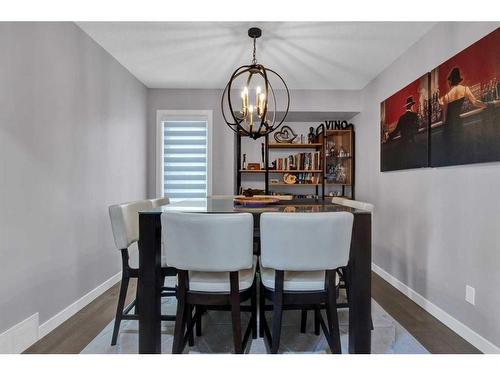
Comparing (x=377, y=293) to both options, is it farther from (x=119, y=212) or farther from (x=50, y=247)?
(x=50, y=247)

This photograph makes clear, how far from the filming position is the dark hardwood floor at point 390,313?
6.43ft

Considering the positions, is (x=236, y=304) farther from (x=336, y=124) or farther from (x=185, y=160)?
(x=336, y=124)

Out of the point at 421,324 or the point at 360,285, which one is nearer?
the point at 360,285

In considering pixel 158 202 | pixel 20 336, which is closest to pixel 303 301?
pixel 158 202

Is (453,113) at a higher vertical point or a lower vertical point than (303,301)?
higher

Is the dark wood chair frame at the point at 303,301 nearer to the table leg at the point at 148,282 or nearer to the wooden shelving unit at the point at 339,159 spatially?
the table leg at the point at 148,282

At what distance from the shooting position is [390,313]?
8.14 ft

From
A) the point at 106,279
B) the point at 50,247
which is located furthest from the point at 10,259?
the point at 106,279

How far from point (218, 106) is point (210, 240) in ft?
10.3

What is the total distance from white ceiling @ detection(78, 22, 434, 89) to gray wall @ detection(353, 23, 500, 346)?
0.92 ft

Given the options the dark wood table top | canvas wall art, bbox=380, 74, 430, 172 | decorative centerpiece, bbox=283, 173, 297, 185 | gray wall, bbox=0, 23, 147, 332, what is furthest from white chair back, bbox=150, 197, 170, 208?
canvas wall art, bbox=380, 74, 430, 172

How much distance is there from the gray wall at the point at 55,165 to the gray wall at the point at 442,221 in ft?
9.73

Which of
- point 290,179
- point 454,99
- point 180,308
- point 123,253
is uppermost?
point 454,99
